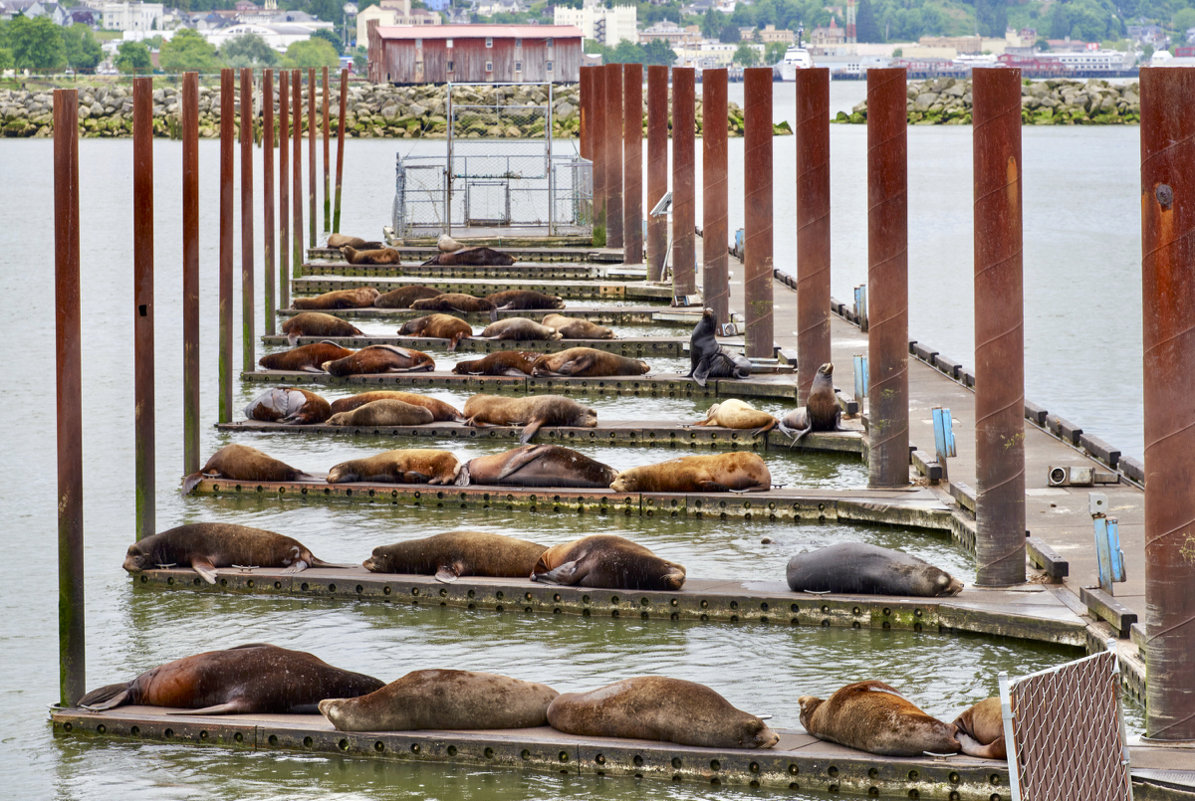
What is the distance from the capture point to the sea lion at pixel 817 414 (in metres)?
15.4

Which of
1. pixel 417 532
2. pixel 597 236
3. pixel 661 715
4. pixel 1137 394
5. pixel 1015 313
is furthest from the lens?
pixel 597 236

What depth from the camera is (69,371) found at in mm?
9234

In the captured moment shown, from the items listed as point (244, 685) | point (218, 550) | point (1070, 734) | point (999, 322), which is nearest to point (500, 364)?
point (218, 550)

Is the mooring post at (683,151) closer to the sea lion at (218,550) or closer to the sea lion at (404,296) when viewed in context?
the sea lion at (404,296)

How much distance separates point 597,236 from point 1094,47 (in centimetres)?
Answer: 15621

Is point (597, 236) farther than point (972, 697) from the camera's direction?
Yes

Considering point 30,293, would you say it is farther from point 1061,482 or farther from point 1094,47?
point 1094,47

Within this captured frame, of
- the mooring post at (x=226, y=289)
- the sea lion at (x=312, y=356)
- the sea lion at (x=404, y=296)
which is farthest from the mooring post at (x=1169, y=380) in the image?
the sea lion at (x=404, y=296)

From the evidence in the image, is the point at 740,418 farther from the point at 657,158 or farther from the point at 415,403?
the point at 657,158

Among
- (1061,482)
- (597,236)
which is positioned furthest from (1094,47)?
(1061,482)

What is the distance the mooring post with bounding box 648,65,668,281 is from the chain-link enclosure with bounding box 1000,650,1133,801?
67.5 feet

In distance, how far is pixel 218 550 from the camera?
1152 centimetres

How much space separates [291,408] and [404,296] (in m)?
8.44

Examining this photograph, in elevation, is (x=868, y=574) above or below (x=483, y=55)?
below
